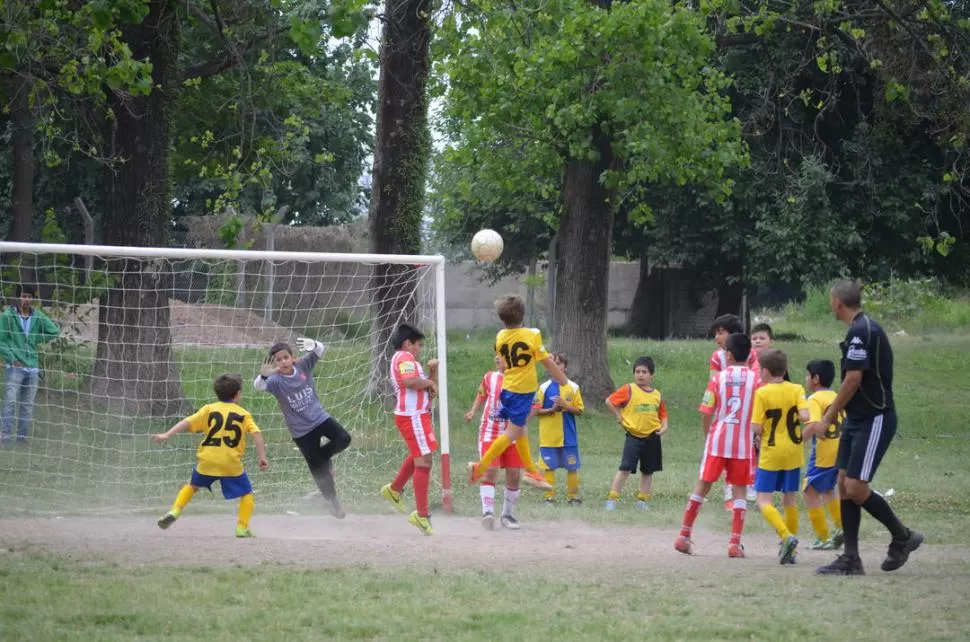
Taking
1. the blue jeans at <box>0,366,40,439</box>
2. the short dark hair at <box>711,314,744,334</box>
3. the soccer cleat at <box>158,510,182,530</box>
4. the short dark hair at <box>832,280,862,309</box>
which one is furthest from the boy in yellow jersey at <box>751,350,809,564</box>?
the blue jeans at <box>0,366,40,439</box>

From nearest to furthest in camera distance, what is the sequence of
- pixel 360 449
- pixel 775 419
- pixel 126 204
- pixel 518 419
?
1. pixel 775 419
2. pixel 518 419
3. pixel 360 449
4. pixel 126 204

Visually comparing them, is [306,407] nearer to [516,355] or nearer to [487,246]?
[516,355]

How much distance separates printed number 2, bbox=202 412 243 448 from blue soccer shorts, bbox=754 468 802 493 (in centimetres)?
368

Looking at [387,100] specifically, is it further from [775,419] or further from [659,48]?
[775,419]

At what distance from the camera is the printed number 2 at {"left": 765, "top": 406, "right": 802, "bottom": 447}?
27.1 feet

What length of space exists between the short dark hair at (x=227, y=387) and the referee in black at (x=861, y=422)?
4.14 meters

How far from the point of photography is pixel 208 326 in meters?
14.0

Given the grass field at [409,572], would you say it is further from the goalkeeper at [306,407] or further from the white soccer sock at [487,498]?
the goalkeeper at [306,407]

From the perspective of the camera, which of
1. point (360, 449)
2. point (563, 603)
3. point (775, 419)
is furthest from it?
point (360, 449)

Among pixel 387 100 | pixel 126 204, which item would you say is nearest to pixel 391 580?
pixel 126 204

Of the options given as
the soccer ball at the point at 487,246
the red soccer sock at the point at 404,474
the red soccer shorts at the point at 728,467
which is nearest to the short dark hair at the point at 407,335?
the red soccer sock at the point at 404,474

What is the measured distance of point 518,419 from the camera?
916cm

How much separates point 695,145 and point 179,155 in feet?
26.1

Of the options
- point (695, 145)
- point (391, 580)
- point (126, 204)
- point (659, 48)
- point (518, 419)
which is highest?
→ point (659, 48)
